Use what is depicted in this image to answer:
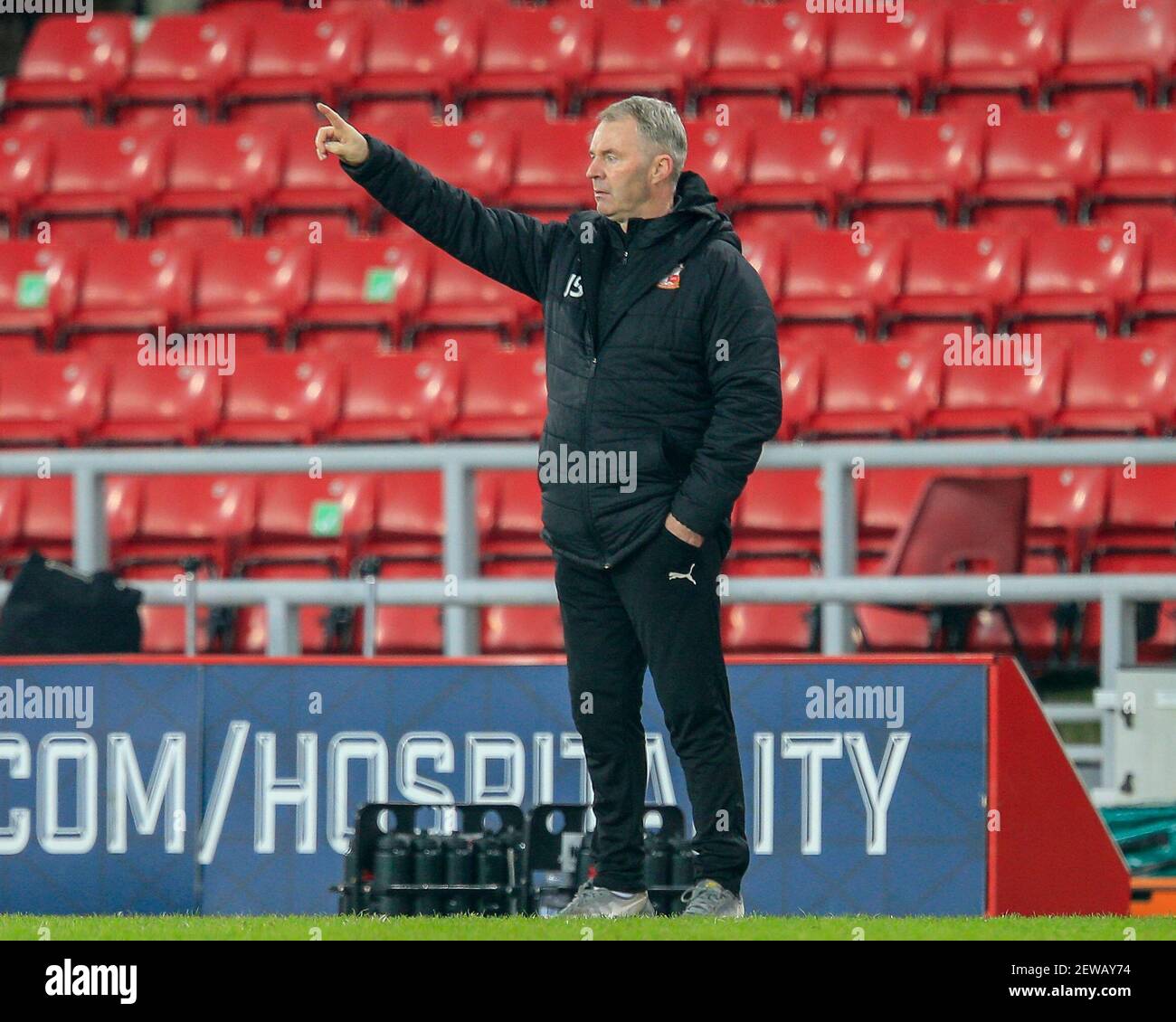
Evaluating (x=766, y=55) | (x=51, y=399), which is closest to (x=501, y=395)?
(x=51, y=399)

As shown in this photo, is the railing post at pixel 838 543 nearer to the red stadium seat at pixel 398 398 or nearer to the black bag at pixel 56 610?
the black bag at pixel 56 610

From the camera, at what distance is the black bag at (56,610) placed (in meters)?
6.33

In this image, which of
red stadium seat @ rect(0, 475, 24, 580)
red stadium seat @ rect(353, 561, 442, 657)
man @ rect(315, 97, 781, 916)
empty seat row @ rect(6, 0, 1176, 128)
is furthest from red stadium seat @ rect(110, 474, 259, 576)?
man @ rect(315, 97, 781, 916)

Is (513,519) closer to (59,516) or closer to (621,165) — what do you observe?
(59,516)

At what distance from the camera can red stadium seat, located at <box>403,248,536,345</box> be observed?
970 centimetres

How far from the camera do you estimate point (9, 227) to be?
36.0 feet

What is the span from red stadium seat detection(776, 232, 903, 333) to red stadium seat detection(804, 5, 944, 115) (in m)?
1.62

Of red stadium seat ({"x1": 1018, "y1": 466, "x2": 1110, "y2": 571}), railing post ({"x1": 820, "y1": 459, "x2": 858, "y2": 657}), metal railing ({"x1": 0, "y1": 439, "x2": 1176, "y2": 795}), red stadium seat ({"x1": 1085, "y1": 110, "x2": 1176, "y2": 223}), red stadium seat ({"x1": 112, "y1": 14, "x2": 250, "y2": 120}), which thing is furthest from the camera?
red stadium seat ({"x1": 112, "y1": 14, "x2": 250, "y2": 120})

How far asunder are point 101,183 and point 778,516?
455 centimetres

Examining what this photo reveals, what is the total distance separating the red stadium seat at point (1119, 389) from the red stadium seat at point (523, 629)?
218cm

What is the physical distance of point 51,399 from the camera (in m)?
9.30

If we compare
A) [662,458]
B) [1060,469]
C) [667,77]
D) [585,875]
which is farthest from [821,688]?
[667,77]

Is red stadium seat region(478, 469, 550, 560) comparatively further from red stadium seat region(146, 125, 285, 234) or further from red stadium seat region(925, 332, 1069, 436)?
red stadium seat region(146, 125, 285, 234)
